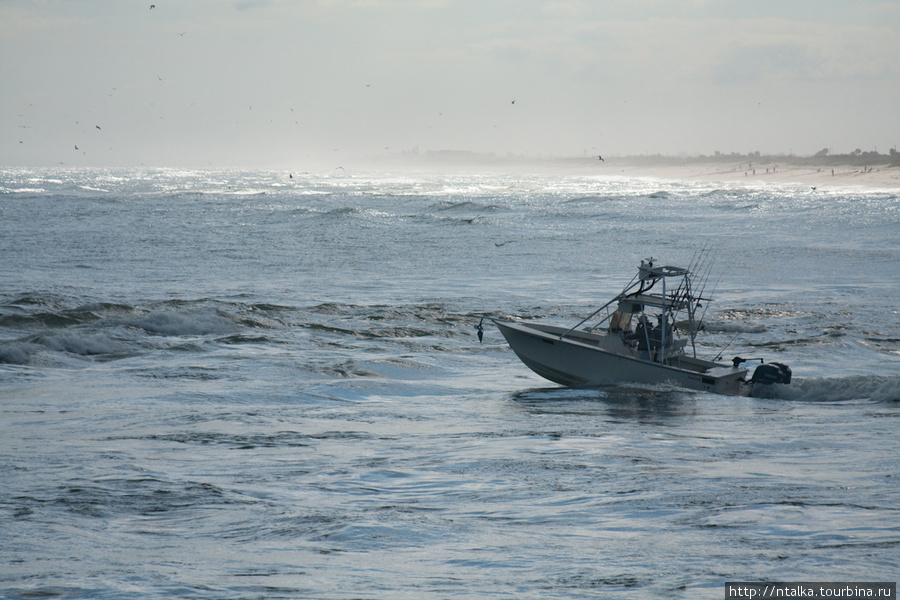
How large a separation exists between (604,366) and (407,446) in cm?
521

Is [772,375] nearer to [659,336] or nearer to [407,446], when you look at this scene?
[659,336]

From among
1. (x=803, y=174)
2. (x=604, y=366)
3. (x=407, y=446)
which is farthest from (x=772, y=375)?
(x=803, y=174)

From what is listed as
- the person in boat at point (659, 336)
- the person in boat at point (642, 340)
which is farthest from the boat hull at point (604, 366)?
the person in boat at point (659, 336)

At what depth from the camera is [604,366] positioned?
615 inches

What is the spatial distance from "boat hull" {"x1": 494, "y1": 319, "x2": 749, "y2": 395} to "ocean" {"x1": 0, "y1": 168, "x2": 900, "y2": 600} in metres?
0.25

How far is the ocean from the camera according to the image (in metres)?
7.64

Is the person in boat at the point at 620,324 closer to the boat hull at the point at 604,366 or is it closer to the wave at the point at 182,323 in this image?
the boat hull at the point at 604,366

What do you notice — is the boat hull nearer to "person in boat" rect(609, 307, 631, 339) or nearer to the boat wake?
"person in boat" rect(609, 307, 631, 339)

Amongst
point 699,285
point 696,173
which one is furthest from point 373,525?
point 696,173

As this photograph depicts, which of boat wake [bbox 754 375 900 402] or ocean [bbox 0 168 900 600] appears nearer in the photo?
ocean [bbox 0 168 900 600]

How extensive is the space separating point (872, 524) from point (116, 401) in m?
10.7

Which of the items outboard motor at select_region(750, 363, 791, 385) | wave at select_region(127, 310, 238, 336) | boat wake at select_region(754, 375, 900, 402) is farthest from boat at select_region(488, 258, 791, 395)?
wave at select_region(127, 310, 238, 336)

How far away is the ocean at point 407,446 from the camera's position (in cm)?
764

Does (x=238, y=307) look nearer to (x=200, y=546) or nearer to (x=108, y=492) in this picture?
(x=108, y=492)
